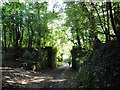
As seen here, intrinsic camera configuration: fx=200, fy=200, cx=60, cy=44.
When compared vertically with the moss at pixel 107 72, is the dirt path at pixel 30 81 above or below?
below

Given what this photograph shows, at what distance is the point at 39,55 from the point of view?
16328 mm

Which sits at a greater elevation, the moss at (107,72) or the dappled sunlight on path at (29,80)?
the moss at (107,72)

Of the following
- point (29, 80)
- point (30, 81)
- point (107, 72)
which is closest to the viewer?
point (107, 72)

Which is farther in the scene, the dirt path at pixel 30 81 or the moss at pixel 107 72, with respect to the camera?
the dirt path at pixel 30 81

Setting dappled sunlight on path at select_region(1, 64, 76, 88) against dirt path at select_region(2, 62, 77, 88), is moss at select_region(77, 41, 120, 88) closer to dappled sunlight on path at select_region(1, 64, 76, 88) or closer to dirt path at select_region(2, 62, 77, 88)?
dirt path at select_region(2, 62, 77, 88)

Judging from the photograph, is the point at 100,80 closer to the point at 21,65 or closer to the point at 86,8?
the point at 86,8

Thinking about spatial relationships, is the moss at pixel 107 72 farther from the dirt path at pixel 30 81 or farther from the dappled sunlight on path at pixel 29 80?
the dappled sunlight on path at pixel 29 80

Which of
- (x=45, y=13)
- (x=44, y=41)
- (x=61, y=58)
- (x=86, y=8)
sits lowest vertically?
(x=61, y=58)

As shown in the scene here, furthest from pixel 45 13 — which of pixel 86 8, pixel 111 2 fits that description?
pixel 111 2

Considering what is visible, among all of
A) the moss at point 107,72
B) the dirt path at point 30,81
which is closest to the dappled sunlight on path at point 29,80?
the dirt path at point 30,81

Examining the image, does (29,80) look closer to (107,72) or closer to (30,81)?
(30,81)

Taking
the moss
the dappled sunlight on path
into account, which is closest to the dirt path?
the dappled sunlight on path

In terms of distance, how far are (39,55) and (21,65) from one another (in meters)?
2.95

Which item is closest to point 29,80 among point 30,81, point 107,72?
point 30,81
